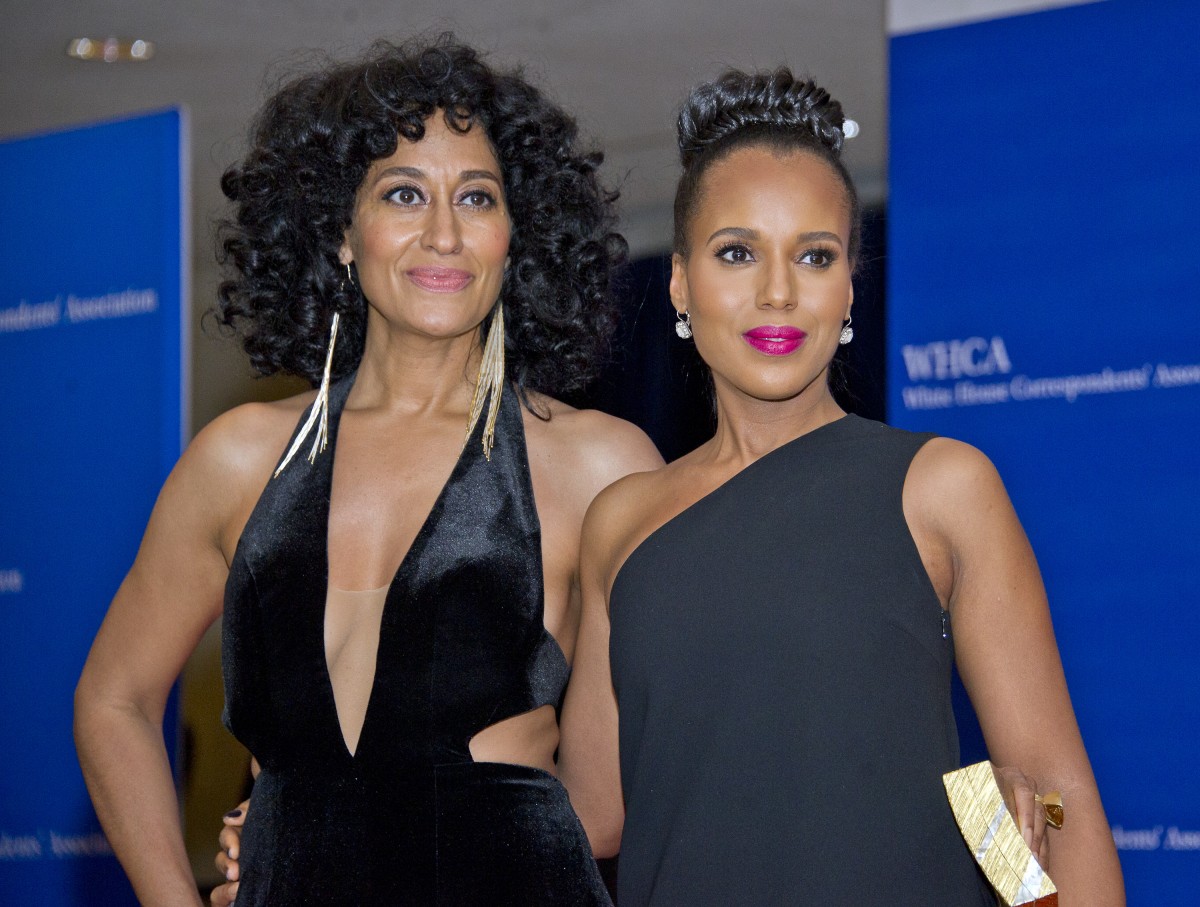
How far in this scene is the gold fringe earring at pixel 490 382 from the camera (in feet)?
7.73

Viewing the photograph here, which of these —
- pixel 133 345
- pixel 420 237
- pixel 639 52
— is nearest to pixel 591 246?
pixel 420 237

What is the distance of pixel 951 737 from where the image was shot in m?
1.84

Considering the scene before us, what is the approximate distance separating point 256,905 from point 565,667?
0.53 metres

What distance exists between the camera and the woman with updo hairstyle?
1.77 meters

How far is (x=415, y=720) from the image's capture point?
2145mm

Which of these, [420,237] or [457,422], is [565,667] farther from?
[420,237]

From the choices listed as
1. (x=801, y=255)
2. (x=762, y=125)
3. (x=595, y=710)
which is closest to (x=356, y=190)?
(x=762, y=125)

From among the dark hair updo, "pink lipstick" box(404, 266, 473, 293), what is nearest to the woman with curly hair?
"pink lipstick" box(404, 266, 473, 293)

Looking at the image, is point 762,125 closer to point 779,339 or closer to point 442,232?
point 779,339

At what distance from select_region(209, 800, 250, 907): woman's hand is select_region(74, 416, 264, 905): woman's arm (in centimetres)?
16

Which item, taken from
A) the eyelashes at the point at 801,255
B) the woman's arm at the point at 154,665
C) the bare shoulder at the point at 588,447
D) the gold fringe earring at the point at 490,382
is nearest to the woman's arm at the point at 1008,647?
the eyelashes at the point at 801,255

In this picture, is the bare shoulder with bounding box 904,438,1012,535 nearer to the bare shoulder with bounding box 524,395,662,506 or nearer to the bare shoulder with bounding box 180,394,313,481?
the bare shoulder with bounding box 524,395,662,506

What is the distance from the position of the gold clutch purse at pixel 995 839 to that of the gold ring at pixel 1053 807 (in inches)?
3.7

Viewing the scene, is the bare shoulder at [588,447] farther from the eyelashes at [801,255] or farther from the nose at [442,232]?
the eyelashes at [801,255]
